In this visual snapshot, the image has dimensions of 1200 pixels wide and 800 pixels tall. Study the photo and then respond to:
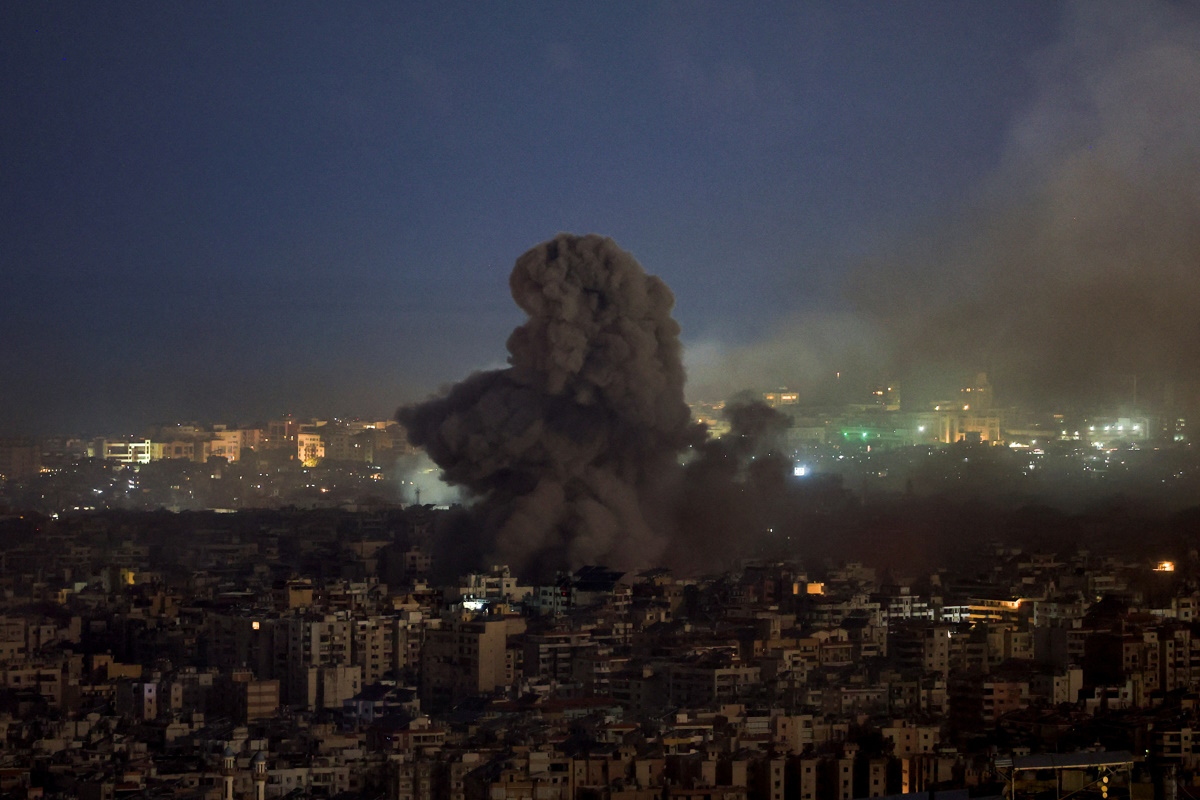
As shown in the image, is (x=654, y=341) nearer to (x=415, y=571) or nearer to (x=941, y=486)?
(x=415, y=571)

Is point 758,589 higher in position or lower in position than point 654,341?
lower

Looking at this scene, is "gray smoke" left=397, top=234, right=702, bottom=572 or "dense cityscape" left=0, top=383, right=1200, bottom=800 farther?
"gray smoke" left=397, top=234, right=702, bottom=572

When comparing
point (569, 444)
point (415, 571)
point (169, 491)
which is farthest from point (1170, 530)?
point (169, 491)

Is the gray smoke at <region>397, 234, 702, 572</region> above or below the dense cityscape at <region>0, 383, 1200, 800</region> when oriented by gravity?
above

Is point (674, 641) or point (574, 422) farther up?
point (574, 422)

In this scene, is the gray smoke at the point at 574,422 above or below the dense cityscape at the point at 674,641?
above

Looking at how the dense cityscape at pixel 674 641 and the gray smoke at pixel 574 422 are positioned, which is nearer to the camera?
A: the dense cityscape at pixel 674 641

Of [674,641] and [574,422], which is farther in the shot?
[574,422]

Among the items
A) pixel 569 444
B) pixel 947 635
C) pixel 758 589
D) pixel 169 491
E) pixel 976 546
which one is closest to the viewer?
pixel 947 635
